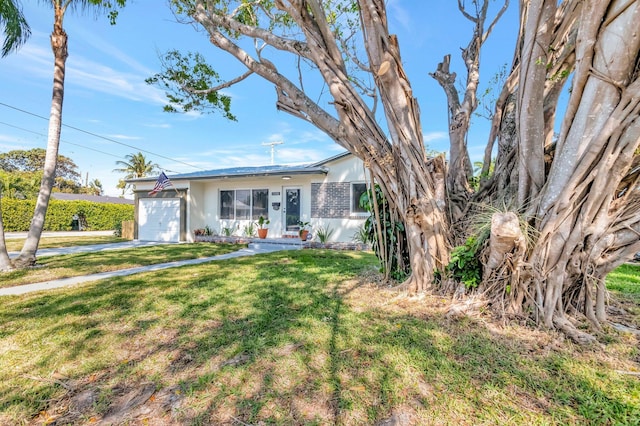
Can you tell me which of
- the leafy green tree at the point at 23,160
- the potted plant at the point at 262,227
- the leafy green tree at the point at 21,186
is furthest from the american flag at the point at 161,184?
the leafy green tree at the point at 23,160

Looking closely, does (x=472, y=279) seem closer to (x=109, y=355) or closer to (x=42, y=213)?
(x=109, y=355)

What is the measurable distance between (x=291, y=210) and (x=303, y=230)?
1.26 metres

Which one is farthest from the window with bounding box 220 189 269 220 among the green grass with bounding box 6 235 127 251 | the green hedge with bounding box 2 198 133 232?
the green hedge with bounding box 2 198 133 232

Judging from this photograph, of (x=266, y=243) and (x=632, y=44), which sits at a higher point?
(x=632, y=44)

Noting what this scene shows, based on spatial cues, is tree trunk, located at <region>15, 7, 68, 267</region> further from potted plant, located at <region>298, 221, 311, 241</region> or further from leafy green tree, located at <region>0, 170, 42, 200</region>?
leafy green tree, located at <region>0, 170, 42, 200</region>

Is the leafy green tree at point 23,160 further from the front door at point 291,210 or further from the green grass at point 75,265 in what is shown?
the front door at point 291,210

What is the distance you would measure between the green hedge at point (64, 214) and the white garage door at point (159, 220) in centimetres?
918

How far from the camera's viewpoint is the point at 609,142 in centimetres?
244

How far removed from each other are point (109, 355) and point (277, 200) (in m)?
10.2

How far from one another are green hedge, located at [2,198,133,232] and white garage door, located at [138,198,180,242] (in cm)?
918

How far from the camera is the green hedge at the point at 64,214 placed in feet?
57.8

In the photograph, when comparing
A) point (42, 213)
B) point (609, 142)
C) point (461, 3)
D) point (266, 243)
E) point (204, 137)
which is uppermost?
point (204, 137)

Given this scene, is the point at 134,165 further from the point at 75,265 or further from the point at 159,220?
the point at 75,265

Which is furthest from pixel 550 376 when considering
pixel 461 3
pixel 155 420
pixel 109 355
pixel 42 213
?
pixel 42 213
